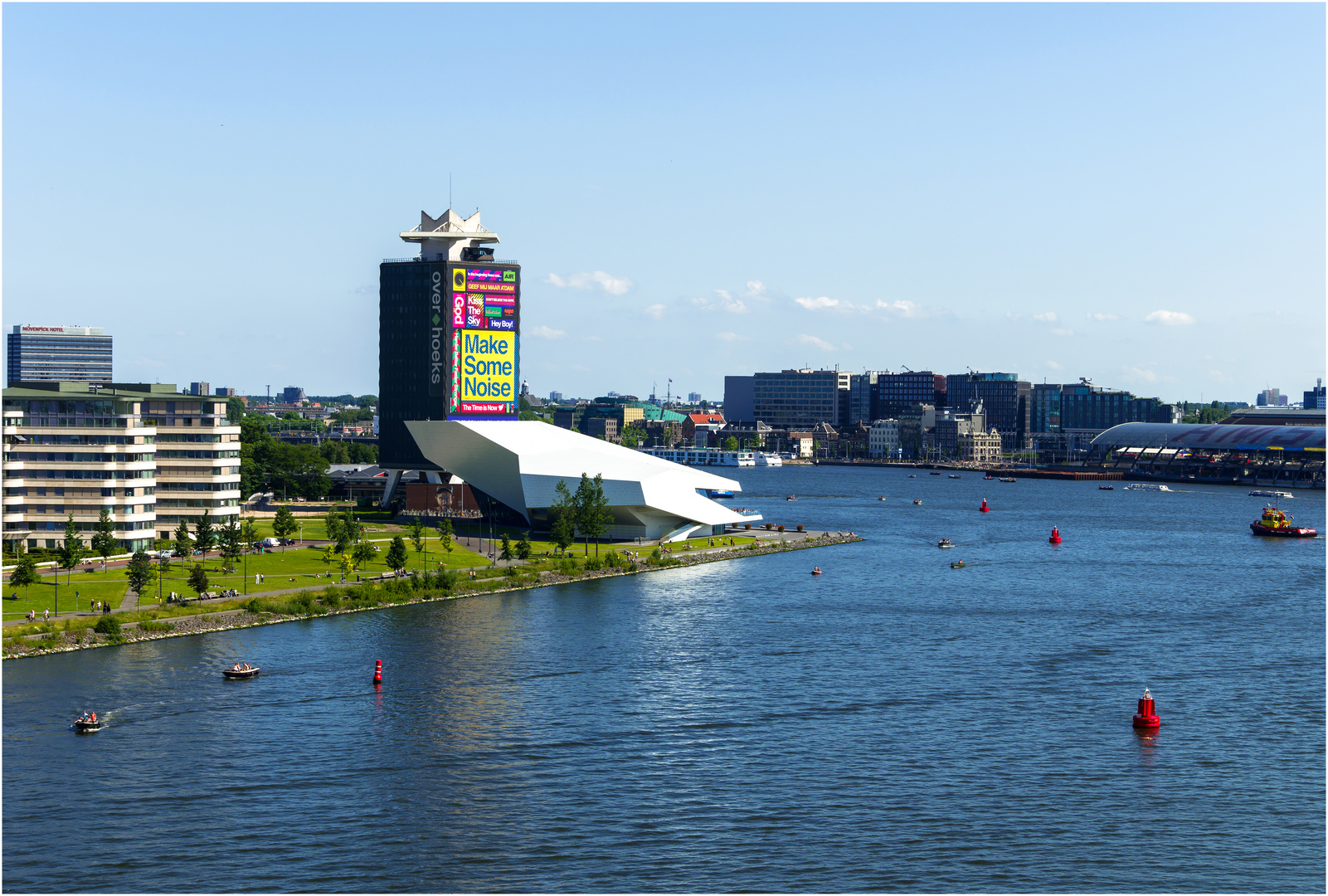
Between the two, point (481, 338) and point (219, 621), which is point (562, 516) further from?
point (219, 621)

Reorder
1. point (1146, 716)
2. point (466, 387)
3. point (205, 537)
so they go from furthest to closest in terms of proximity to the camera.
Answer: point (466, 387) → point (205, 537) → point (1146, 716)

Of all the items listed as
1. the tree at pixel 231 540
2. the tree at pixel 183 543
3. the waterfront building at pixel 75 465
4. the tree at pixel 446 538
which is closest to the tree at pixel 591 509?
the tree at pixel 446 538

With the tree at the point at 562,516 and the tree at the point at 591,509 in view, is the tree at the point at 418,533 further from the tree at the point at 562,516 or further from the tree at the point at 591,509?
the tree at the point at 591,509

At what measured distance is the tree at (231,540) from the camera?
332 ft

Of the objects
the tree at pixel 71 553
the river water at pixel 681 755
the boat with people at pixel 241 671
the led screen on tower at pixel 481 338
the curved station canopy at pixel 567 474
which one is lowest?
the river water at pixel 681 755

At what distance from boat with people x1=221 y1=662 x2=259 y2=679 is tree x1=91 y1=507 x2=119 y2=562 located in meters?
36.5

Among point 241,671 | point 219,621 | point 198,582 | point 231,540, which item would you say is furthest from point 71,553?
point 241,671

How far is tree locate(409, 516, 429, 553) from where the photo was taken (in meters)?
119

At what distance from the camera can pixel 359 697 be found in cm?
6612

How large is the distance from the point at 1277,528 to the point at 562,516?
87.4 meters

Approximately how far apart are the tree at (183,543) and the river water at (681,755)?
2329 centimetres

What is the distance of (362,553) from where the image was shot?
4166 inches

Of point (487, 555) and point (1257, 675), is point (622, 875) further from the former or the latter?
point (487, 555)

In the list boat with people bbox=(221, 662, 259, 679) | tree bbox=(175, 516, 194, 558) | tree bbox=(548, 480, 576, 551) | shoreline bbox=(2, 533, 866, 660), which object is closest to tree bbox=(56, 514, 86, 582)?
tree bbox=(175, 516, 194, 558)
